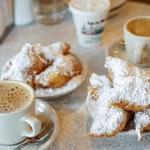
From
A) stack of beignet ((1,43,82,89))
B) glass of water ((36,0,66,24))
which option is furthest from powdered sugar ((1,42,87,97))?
glass of water ((36,0,66,24))

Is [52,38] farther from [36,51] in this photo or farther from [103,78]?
[103,78]

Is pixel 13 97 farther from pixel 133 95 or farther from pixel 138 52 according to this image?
pixel 138 52

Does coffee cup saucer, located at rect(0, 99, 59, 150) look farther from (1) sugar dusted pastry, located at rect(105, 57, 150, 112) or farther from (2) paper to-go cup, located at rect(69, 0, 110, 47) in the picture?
(2) paper to-go cup, located at rect(69, 0, 110, 47)

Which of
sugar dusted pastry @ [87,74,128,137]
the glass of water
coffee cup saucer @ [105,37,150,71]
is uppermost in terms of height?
sugar dusted pastry @ [87,74,128,137]

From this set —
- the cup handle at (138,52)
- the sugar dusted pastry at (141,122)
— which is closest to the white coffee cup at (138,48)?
the cup handle at (138,52)

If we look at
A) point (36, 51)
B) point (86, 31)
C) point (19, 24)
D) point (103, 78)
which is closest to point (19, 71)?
point (36, 51)

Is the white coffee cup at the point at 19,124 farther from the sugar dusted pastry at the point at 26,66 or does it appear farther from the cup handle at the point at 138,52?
the cup handle at the point at 138,52
